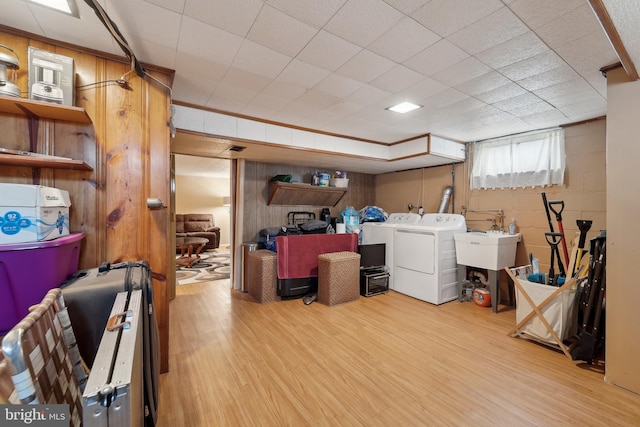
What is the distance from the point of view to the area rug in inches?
182

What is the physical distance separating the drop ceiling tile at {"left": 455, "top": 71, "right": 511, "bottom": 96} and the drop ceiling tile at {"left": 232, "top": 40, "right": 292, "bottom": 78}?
1.42 metres

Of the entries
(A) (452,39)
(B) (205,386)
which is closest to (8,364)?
(B) (205,386)

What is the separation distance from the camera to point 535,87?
2139mm

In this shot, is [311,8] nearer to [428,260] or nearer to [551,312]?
[551,312]

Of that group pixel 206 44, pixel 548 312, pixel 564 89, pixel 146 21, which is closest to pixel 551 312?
pixel 548 312

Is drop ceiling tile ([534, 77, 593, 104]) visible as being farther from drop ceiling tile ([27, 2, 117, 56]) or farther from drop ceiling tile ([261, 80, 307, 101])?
drop ceiling tile ([27, 2, 117, 56])

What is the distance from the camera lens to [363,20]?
143 centimetres

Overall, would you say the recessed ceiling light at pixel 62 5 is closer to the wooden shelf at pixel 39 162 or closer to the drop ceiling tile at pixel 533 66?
the wooden shelf at pixel 39 162

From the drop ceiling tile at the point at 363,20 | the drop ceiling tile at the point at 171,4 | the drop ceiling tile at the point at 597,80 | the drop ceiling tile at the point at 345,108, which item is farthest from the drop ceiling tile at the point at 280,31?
the drop ceiling tile at the point at 597,80

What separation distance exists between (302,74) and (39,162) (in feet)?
5.59

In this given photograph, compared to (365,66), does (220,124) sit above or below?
below

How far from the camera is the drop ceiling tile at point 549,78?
1887 mm

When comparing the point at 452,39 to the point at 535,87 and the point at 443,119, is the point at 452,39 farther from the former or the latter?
the point at 443,119

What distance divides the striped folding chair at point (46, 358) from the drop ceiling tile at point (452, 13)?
207 centimetres
